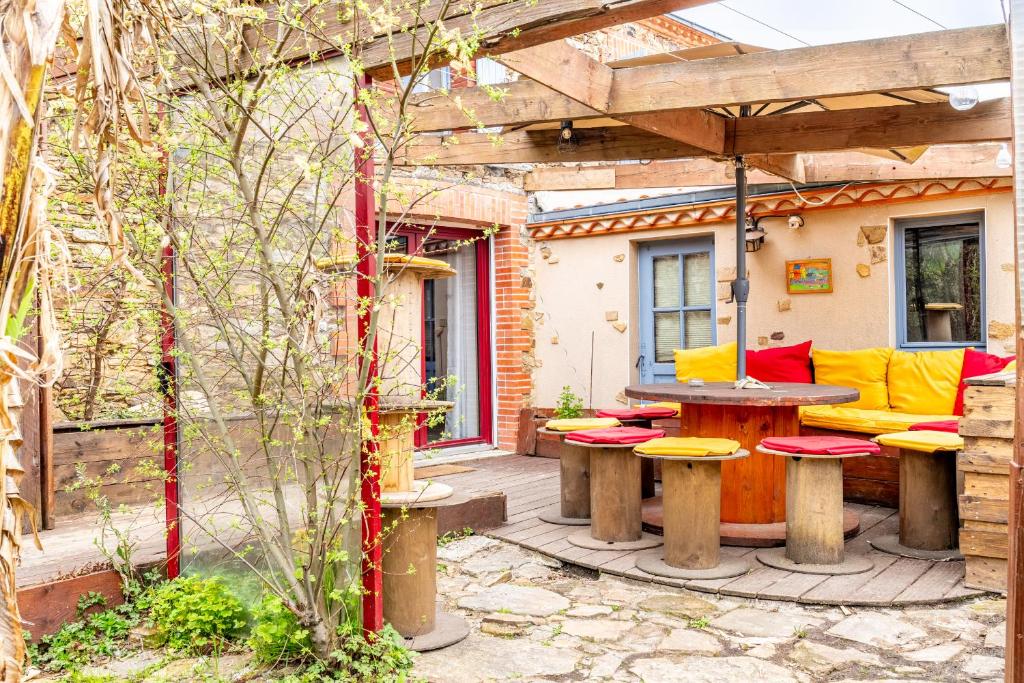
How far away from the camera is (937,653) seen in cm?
310

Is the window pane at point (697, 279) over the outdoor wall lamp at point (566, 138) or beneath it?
beneath

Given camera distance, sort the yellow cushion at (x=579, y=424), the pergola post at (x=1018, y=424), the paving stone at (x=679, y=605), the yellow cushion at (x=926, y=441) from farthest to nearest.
Result: the yellow cushion at (x=579, y=424) < the yellow cushion at (x=926, y=441) < the paving stone at (x=679, y=605) < the pergola post at (x=1018, y=424)

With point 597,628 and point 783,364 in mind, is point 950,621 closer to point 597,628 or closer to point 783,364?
point 597,628

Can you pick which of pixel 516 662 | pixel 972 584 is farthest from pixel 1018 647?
pixel 972 584

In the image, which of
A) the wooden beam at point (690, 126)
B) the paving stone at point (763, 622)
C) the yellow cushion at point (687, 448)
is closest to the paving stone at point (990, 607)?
the paving stone at point (763, 622)

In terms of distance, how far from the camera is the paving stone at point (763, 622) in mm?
3352

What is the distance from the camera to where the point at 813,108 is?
15.8 ft

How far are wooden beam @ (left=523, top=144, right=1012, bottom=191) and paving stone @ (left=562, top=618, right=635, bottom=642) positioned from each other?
3768mm

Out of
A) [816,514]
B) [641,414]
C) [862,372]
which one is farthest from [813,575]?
[862,372]

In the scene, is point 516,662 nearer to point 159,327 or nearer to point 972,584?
point 159,327

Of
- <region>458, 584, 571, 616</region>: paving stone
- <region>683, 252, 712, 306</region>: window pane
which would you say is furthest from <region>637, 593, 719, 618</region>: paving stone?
<region>683, 252, 712, 306</region>: window pane

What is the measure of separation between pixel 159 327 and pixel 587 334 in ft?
17.4

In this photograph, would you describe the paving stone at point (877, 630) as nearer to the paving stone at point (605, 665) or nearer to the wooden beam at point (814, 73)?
the paving stone at point (605, 665)

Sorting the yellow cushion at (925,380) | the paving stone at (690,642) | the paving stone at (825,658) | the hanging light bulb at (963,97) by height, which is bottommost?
the paving stone at (825,658)
